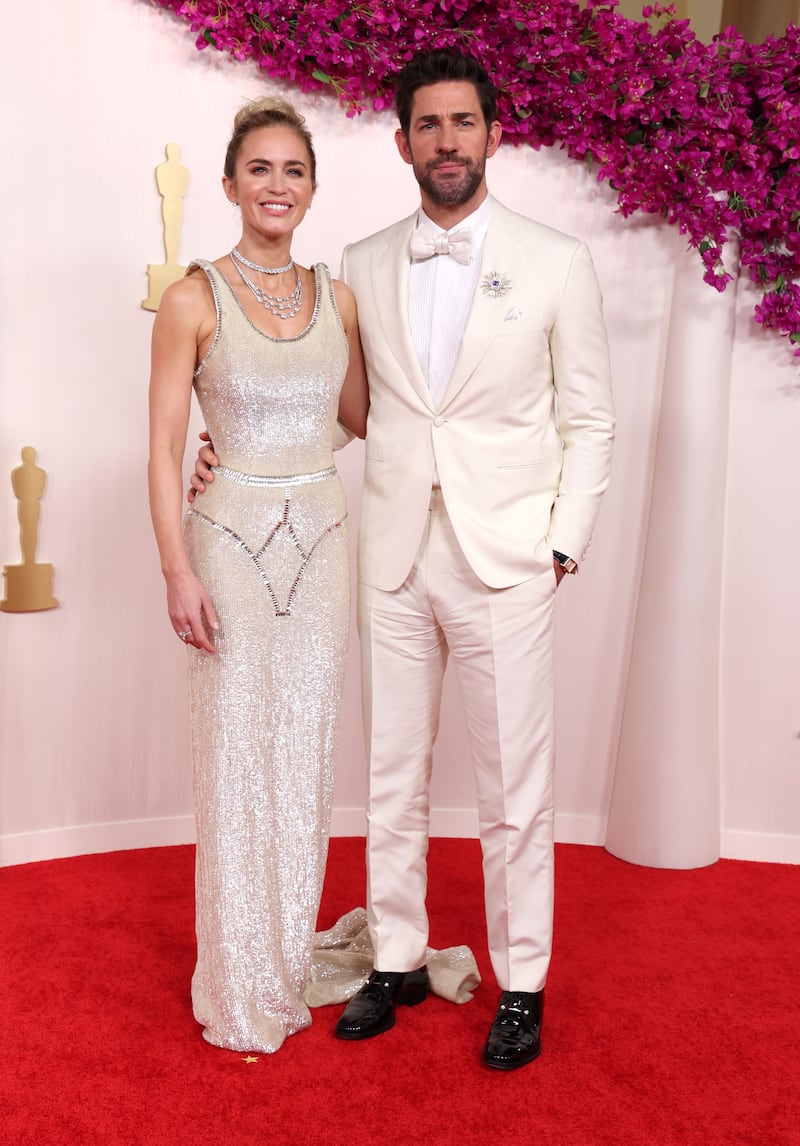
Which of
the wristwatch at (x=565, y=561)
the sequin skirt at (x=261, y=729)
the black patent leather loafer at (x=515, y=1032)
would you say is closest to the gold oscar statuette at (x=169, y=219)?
the sequin skirt at (x=261, y=729)

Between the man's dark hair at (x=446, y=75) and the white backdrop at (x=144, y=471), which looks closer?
the man's dark hair at (x=446, y=75)

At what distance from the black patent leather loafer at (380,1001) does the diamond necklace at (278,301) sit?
60.2 inches

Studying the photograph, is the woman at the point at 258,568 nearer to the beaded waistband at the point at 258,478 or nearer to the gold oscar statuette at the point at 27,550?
the beaded waistband at the point at 258,478

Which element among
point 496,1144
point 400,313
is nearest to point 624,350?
point 400,313

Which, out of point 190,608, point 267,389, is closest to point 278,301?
point 267,389

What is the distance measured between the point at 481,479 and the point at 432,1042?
125 cm

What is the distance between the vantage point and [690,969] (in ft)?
10.1

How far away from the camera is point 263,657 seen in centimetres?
259

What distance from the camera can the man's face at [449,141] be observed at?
100 inches

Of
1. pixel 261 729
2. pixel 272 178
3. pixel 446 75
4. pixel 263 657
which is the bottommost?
pixel 261 729

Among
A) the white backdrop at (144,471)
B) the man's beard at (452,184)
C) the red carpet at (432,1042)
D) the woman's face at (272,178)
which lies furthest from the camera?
the white backdrop at (144,471)

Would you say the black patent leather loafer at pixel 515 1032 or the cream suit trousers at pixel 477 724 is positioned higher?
the cream suit trousers at pixel 477 724

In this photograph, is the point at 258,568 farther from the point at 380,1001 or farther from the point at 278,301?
the point at 380,1001

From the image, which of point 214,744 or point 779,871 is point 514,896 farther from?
point 779,871
